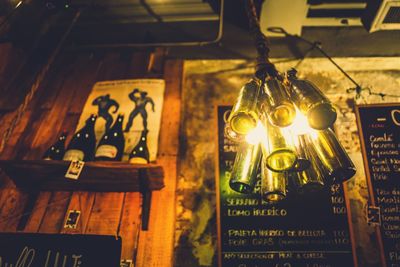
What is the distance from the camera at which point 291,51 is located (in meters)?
4.08

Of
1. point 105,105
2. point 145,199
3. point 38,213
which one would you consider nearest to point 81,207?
point 38,213

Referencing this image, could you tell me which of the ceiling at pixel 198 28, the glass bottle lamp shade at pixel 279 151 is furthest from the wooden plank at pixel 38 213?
the glass bottle lamp shade at pixel 279 151

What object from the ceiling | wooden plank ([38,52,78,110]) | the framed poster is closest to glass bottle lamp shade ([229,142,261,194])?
the framed poster

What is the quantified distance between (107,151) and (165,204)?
825mm

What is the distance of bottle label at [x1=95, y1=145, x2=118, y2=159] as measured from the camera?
10.2 ft

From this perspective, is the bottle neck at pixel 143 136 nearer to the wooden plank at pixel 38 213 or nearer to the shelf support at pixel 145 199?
the shelf support at pixel 145 199

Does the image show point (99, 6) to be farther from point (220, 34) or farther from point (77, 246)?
point (77, 246)

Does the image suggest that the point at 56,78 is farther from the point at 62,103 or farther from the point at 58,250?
the point at 58,250

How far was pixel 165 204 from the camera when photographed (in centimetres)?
307

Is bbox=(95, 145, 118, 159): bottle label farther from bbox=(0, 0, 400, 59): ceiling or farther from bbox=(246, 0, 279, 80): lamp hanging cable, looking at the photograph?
bbox=(246, 0, 279, 80): lamp hanging cable

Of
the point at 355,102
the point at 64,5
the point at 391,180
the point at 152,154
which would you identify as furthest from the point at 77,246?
the point at 355,102

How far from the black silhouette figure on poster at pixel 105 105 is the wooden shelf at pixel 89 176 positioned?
84cm

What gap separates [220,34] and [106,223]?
2.89m

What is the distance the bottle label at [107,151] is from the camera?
3103 millimetres
